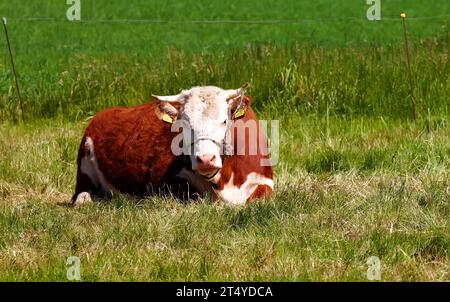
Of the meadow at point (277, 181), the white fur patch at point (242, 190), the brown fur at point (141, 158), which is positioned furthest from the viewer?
the brown fur at point (141, 158)

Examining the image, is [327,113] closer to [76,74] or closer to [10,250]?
[76,74]

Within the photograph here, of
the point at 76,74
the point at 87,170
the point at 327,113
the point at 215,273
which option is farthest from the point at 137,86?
the point at 215,273

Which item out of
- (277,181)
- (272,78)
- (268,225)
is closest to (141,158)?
(277,181)

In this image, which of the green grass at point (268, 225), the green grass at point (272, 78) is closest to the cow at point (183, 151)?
the green grass at point (268, 225)

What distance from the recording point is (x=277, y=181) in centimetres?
923

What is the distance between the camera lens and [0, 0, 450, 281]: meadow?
262 inches

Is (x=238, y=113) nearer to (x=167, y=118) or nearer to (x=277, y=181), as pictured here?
(x=167, y=118)

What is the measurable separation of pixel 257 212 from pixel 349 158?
2.28 meters

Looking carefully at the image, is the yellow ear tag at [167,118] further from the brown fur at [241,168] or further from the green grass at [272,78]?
the green grass at [272,78]

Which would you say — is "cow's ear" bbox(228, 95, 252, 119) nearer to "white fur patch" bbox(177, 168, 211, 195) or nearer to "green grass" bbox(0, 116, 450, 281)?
"white fur patch" bbox(177, 168, 211, 195)

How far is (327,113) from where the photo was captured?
37.1ft

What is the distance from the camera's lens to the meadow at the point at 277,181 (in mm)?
6656

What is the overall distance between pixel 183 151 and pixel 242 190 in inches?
21.2

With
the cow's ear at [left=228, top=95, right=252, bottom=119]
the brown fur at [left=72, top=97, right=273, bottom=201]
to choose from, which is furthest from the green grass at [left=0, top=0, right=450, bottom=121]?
the cow's ear at [left=228, top=95, right=252, bottom=119]
